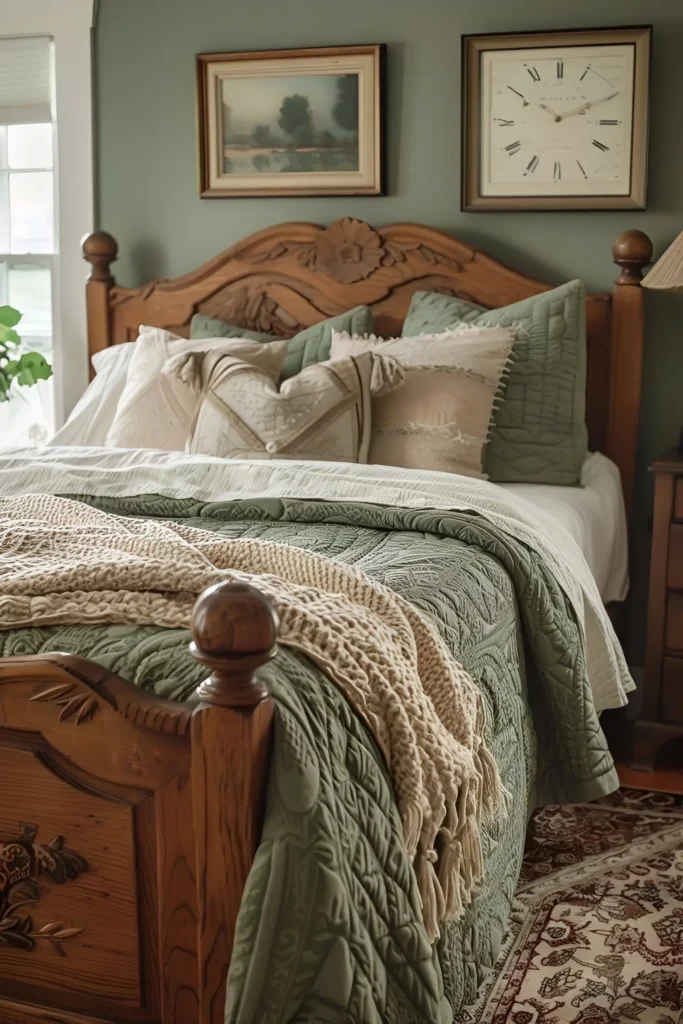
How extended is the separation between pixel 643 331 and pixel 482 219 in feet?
1.88

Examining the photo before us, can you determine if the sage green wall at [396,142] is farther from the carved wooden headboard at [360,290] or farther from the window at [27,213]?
the window at [27,213]

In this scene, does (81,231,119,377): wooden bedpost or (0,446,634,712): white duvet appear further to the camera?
(81,231,119,377): wooden bedpost

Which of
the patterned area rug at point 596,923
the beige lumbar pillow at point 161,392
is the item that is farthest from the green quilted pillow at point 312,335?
the patterned area rug at point 596,923

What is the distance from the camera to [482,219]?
3.27 meters

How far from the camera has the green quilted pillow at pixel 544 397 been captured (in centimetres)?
289

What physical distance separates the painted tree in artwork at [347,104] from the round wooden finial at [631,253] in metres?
0.88

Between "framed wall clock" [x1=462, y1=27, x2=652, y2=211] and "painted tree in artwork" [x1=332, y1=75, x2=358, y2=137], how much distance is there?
33 centimetres

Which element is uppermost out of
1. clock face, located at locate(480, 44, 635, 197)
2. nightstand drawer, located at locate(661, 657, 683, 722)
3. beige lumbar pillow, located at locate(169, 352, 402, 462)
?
clock face, located at locate(480, 44, 635, 197)

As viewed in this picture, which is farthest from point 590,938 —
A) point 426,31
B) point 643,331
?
point 426,31

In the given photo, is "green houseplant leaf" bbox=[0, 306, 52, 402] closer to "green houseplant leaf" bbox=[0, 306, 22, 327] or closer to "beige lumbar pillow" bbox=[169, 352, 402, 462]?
"green houseplant leaf" bbox=[0, 306, 22, 327]

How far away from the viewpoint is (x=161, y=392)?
116 inches

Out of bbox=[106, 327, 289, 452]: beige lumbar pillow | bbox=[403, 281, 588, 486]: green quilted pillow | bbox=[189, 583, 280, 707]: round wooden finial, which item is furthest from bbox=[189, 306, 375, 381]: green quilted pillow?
bbox=[189, 583, 280, 707]: round wooden finial

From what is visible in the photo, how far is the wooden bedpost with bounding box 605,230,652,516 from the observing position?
2.99m

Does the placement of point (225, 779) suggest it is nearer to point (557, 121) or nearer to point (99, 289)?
point (557, 121)
